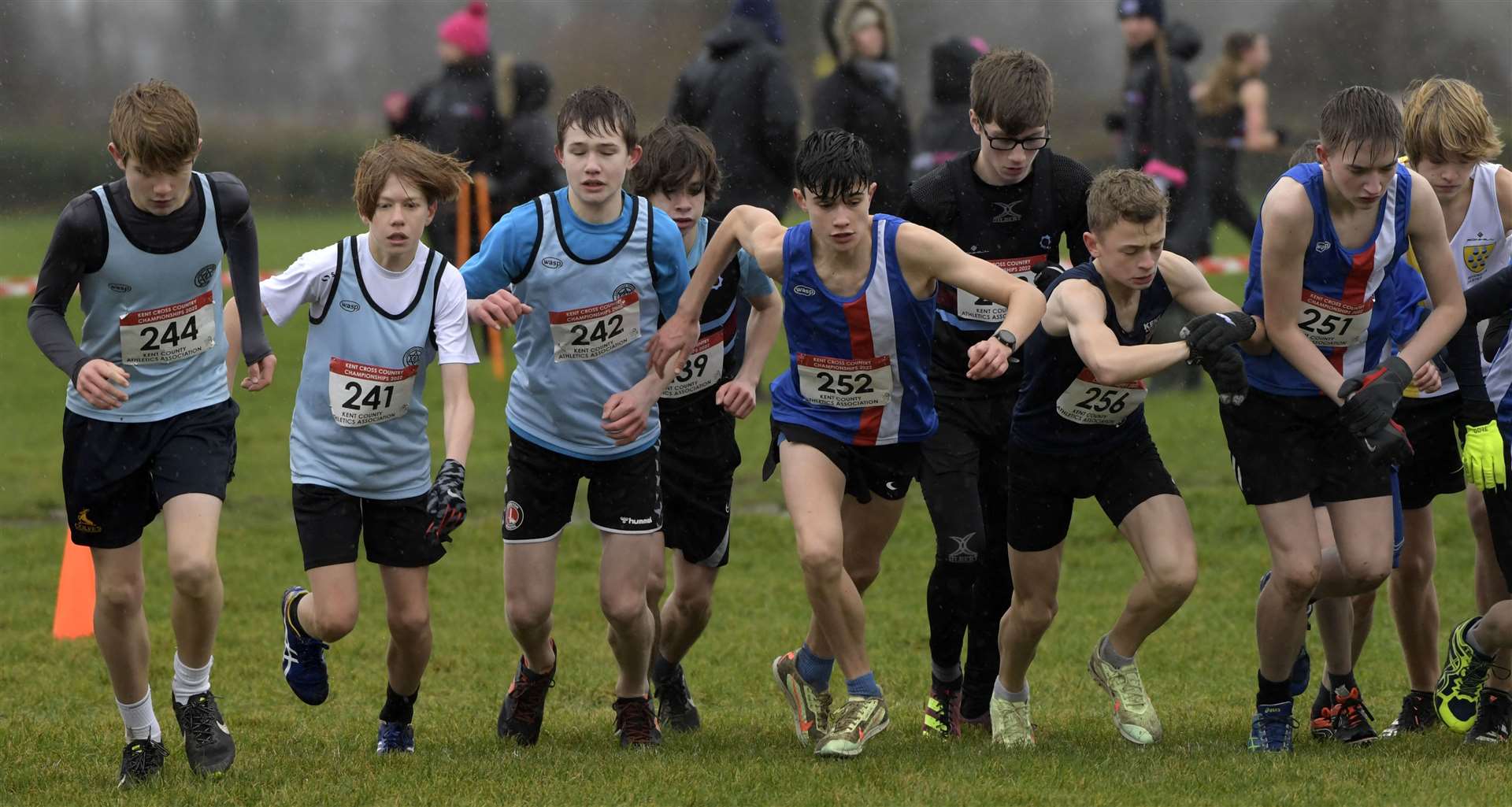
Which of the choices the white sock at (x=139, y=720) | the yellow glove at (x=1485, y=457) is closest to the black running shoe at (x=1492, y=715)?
the yellow glove at (x=1485, y=457)

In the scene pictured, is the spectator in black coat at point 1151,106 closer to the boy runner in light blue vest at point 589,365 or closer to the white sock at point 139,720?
the boy runner in light blue vest at point 589,365

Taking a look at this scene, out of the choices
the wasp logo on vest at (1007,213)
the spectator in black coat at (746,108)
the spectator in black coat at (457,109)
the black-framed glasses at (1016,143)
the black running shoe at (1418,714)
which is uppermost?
the spectator in black coat at (457,109)

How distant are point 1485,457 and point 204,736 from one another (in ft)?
14.2

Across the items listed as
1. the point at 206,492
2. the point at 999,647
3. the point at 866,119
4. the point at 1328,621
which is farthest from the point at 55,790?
the point at 866,119

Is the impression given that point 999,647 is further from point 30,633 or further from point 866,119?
point 866,119

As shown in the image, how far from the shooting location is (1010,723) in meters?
6.36

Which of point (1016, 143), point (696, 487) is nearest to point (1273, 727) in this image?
point (1016, 143)

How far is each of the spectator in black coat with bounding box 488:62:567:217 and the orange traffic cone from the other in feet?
29.2

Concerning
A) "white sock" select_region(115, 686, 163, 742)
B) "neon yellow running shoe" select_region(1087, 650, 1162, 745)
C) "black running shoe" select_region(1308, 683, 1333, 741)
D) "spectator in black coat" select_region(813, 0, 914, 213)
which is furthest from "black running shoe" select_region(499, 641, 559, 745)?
"spectator in black coat" select_region(813, 0, 914, 213)

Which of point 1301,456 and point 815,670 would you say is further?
point 815,670

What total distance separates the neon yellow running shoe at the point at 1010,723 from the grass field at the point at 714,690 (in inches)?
3.4

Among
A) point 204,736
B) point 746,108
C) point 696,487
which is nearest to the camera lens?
point 204,736

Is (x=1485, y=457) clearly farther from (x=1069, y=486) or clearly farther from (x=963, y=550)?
(x=963, y=550)

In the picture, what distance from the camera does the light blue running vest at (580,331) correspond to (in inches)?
245
